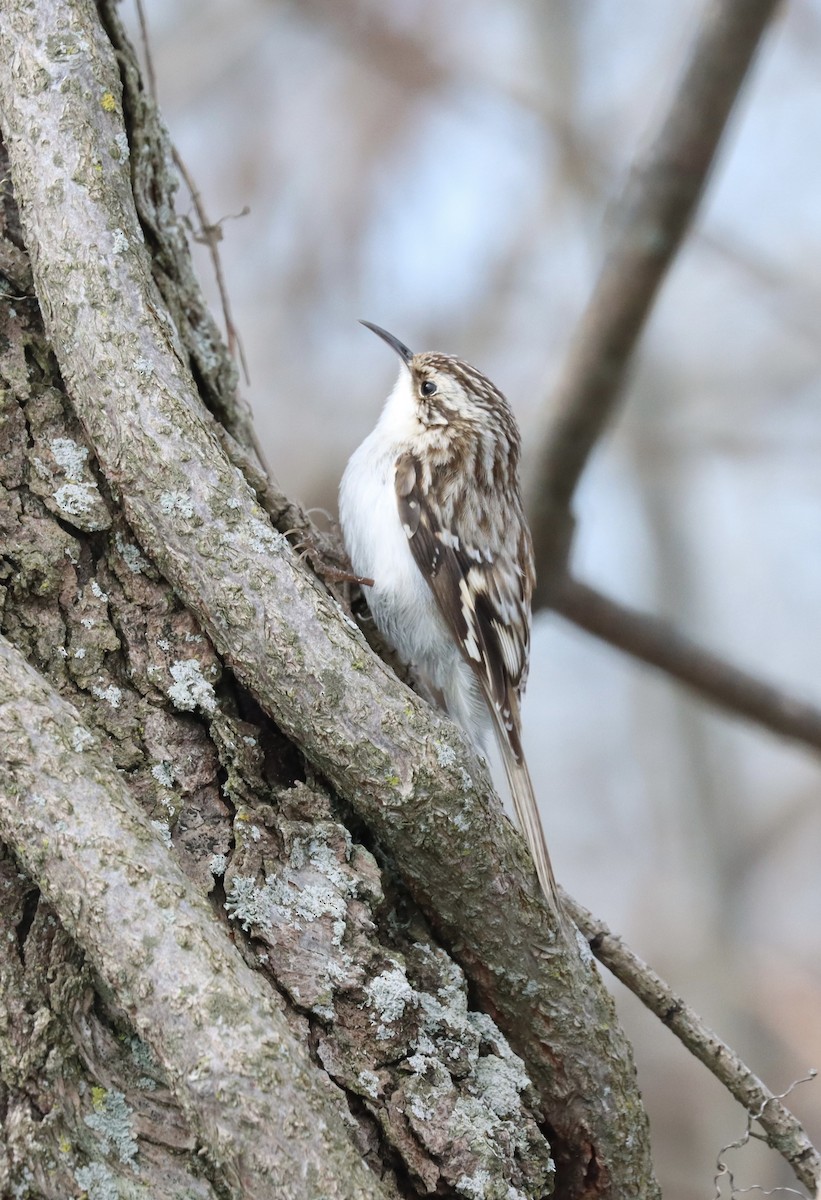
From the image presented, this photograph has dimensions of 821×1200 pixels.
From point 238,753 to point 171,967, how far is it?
44cm

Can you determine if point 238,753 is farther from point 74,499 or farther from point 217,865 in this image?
point 74,499

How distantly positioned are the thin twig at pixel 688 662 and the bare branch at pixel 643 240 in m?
0.25

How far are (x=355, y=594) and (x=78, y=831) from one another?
135 centimetres

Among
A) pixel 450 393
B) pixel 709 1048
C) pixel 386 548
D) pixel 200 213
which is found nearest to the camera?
pixel 709 1048

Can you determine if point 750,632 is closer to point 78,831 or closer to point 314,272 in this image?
point 314,272

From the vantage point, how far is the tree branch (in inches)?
49.8

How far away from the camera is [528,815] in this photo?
2070 mm

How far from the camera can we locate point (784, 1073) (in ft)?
17.6

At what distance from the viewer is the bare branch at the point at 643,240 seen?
198 cm

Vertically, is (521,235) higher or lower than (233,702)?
higher

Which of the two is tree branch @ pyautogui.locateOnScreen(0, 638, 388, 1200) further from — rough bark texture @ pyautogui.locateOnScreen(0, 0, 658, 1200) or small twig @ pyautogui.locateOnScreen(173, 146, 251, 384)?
small twig @ pyautogui.locateOnScreen(173, 146, 251, 384)

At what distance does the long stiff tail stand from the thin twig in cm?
42

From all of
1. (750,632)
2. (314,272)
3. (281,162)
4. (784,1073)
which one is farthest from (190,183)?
(750,632)

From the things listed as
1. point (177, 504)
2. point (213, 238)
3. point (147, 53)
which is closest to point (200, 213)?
point (213, 238)
